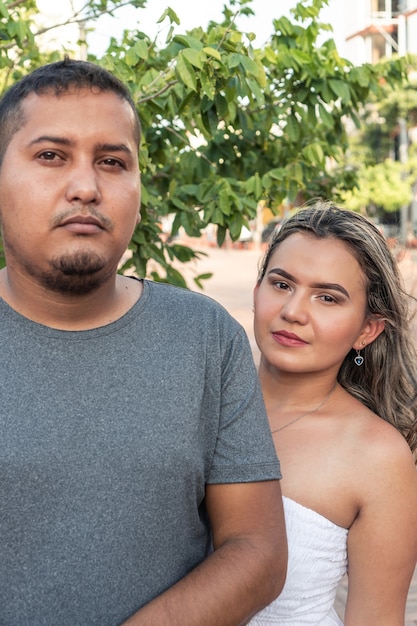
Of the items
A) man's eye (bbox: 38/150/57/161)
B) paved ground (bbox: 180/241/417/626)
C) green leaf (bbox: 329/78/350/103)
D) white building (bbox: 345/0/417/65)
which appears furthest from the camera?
white building (bbox: 345/0/417/65)

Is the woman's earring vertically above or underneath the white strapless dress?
above

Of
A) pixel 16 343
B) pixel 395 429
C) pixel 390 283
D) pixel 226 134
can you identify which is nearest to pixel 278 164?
pixel 226 134

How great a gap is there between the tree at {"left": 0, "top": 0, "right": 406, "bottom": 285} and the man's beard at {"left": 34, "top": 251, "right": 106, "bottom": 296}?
1.14 m

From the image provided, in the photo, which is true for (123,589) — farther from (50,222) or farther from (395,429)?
(395,429)

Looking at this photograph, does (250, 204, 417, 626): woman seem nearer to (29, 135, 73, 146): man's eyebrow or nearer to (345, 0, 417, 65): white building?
(29, 135, 73, 146): man's eyebrow

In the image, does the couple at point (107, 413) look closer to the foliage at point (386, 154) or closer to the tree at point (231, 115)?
the tree at point (231, 115)

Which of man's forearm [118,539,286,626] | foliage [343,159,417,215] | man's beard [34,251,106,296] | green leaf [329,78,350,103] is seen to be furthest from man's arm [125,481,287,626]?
foliage [343,159,417,215]

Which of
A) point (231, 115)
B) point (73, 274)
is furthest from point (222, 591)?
point (231, 115)

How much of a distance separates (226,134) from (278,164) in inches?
11.2

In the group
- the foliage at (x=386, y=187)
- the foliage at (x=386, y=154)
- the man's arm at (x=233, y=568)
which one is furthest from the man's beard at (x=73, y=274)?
the foliage at (x=386, y=187)

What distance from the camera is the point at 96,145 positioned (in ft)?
5.75

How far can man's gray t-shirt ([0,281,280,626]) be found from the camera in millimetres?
1624

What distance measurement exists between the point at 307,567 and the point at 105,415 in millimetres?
888

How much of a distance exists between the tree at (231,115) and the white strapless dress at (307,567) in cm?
127
